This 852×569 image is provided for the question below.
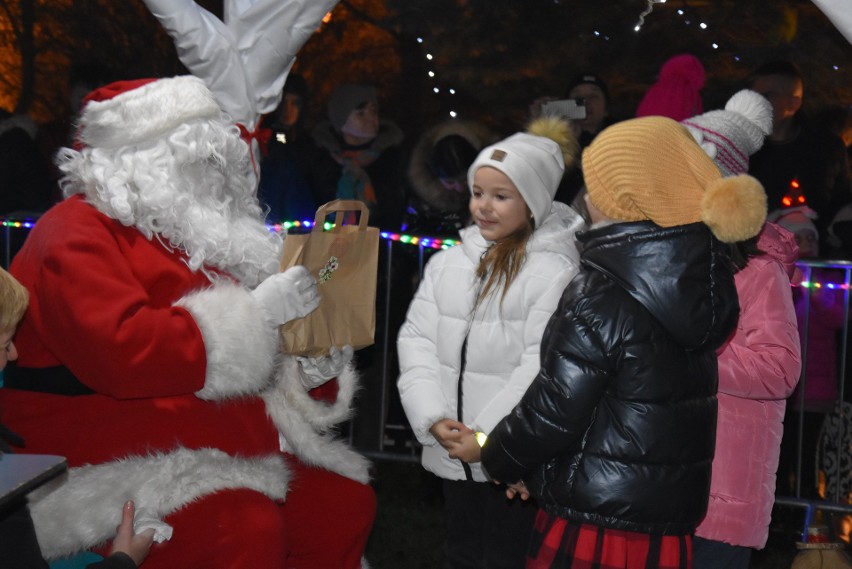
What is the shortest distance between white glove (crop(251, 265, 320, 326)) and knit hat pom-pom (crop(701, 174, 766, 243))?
1.30 metres

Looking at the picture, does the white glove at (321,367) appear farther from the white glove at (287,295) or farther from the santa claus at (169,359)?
the white glove at (287,295)

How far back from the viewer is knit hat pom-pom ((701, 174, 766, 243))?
2.73m

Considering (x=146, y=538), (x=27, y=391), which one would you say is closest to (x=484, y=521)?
(x=146, y=538)

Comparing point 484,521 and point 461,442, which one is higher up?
point 461,442

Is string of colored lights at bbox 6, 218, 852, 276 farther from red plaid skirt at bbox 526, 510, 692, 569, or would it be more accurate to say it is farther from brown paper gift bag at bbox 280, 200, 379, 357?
red plaid skirt at bbox 526, 510, 692, 569

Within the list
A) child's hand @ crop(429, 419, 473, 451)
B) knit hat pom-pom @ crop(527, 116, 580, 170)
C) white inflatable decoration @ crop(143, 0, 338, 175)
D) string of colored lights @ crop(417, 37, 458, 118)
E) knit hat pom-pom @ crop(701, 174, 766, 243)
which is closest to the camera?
knit hat pom-pom @ crop(701, 174, 766, 243)

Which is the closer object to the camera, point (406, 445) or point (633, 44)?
point (406, 445)

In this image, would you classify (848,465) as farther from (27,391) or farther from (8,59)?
(8,59)

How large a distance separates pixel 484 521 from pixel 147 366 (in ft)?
4.27

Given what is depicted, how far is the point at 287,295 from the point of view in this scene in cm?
335

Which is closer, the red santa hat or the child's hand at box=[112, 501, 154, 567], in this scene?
the child's hand at box=[112, 501, 154, 567]

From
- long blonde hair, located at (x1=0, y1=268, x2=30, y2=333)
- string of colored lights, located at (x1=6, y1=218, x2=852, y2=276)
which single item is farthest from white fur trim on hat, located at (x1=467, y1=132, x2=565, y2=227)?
string of colored lights, located at (x1=6, y1=218, x2=852, y2=276)

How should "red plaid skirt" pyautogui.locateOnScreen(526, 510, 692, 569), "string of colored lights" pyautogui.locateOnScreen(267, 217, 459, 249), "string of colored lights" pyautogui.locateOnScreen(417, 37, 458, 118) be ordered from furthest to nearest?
1. "string of colored lights" pyautogui.locateOnScreen(417, 37, 458, 118)
2. "string of colored lights" pyautogui.locateOnScreen(267, 217, 459, 249)
3. "red plaid skirt" pyautogui.locateOnScreen(526, 510, 692, 569)

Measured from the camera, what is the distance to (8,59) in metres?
8.16
